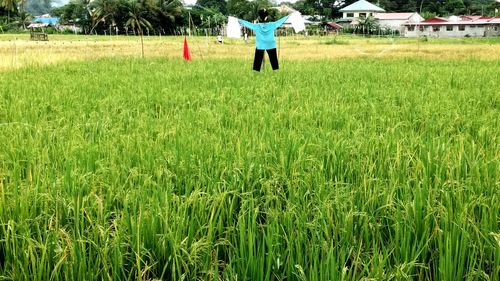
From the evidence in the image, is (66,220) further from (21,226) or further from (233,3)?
(233,3)

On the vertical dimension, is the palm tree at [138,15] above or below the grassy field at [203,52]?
above

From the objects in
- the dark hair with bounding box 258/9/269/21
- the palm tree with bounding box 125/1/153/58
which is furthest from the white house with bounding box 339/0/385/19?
the dark hair with bounding box 258/9/269/21

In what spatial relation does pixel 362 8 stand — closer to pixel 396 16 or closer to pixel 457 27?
pixel 396 16

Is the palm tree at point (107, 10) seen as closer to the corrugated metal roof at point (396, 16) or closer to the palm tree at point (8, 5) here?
the palm tree at point (8, 5)

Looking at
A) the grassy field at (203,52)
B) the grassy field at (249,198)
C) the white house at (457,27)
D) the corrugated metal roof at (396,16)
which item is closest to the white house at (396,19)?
the corrugated metal roof at (396,16)

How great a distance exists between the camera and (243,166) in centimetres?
232

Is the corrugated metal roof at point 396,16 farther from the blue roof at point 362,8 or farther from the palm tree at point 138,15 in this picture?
the palm tree at point 138,15

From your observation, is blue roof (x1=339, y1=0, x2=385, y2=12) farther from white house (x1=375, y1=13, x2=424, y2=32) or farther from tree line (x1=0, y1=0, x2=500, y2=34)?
white house (x1=375, y1=13, x2=424, y2=32)

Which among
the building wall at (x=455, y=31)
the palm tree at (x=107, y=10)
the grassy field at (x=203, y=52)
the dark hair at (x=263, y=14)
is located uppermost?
the palm tree at (x=107, y=10)

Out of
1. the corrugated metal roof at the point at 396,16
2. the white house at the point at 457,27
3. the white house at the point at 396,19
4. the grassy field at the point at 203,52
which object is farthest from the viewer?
the corrugated metal roof at the point at 396,16

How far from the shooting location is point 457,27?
2185 inches

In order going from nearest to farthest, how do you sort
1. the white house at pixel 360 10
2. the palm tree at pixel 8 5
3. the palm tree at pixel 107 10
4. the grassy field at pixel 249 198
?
the grassy field at pixel 249 198 < the palm tree at pixel 8 5 < the palm tree at pixel 107 10 < the white house at pixel 360 10

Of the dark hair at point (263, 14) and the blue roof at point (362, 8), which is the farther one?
the blue roof at point (362, 8)

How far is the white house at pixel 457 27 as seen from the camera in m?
53.8
